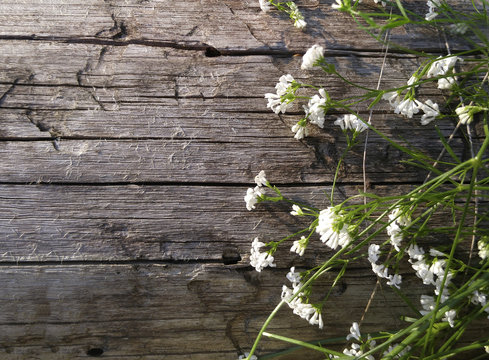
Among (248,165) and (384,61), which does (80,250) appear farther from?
(384,61)

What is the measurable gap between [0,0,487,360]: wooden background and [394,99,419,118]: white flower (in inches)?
5.1

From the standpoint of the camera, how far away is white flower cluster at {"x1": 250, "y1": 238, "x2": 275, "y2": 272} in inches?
64.5

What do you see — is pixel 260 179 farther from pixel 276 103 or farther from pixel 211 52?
pixel 211 52

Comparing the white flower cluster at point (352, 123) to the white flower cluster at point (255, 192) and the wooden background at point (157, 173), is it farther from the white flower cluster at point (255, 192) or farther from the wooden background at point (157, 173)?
the white flower cluster at point (255, 192)

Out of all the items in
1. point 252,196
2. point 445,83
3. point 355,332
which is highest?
point 445,83

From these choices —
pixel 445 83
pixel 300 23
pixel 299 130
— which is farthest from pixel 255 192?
pixel 445 83

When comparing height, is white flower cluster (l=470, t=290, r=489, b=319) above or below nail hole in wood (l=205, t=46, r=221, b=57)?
below

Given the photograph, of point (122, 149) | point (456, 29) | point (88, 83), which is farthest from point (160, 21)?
point (456, 29)

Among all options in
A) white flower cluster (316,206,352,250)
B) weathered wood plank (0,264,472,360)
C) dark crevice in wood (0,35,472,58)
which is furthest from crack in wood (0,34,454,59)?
weathered wood plank (0,264,472,360)

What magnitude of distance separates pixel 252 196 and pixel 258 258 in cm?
21

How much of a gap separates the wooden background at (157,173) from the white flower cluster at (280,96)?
6cm

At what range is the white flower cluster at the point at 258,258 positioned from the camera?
1639 mm

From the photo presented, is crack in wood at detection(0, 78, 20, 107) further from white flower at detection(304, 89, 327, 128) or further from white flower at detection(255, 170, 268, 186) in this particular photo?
white flower at detection(304, 89, 327, 128)

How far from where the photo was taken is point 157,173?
1748 mm
